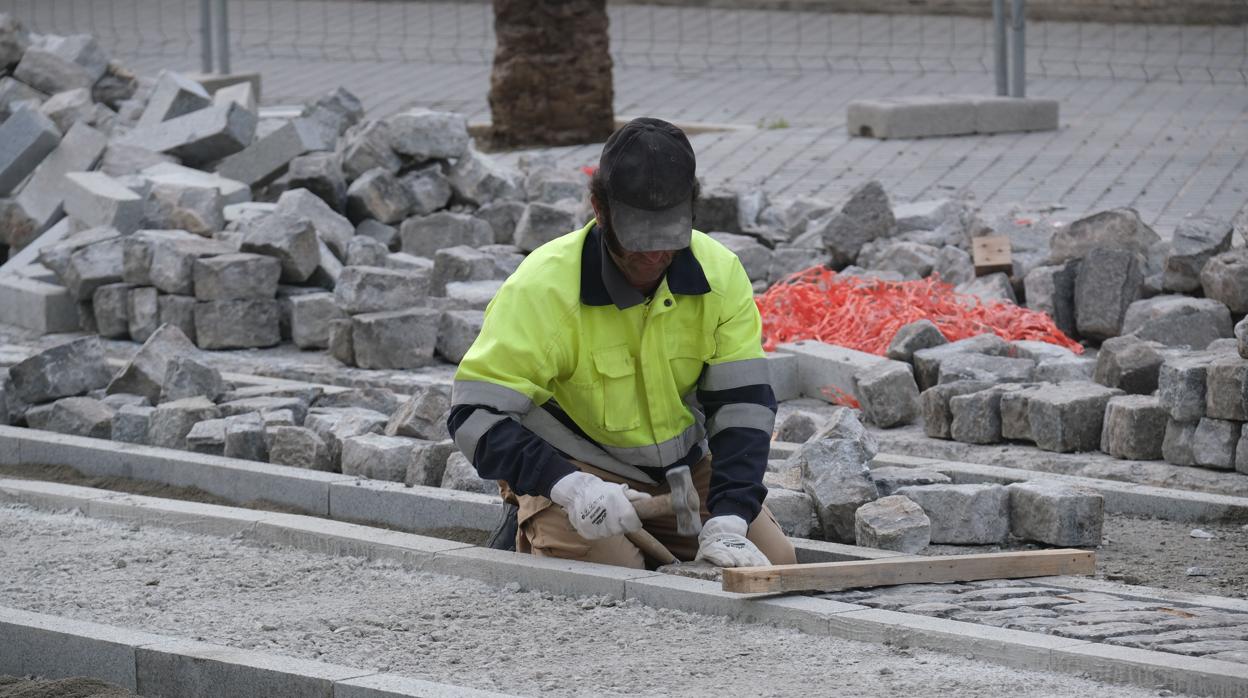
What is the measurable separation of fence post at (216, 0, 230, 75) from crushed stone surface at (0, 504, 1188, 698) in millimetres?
10702

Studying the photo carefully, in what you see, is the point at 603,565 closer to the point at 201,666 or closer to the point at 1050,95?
the point at 201,666

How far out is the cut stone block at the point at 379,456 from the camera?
6.76 m

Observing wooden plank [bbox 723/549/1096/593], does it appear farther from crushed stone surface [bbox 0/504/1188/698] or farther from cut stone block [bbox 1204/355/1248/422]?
cut stone block [bbox 1204/355/1248/422]

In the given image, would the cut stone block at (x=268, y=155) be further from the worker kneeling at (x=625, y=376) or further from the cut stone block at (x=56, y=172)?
the worker kneeling at (x=625, y=376)

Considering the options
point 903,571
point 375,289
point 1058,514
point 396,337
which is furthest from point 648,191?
point 375,289

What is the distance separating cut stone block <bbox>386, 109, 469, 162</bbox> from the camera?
37.2 feet

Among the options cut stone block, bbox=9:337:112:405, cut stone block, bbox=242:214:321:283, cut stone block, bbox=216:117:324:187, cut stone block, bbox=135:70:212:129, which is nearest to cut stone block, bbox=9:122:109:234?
cut stone block, bbox=135:70:212:129

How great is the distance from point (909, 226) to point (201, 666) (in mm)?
6841

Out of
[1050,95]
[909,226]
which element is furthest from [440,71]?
[909,226]

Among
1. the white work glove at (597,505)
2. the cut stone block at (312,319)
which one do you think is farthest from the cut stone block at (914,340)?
the white work glove at (597,505)

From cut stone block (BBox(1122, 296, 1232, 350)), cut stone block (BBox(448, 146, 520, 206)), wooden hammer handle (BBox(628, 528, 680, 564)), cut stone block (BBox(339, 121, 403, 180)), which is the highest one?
cut stone block (BBox(339, 121, 403, 180))

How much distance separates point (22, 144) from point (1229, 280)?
24.7 feet

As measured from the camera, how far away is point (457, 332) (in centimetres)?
893

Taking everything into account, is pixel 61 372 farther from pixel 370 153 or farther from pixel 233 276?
pixel 370 153
